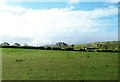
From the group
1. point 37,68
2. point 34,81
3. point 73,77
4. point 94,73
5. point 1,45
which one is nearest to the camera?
point 34,81

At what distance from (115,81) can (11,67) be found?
36.7 ft

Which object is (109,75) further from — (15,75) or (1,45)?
(1,45)

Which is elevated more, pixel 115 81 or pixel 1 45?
pixel 1 45

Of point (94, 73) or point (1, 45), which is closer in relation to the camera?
point (94, 73)

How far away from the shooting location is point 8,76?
2373cm

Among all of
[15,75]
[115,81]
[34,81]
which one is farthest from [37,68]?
[115,81]

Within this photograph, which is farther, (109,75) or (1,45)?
(1,45)

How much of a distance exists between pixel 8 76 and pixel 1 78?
1.08 m

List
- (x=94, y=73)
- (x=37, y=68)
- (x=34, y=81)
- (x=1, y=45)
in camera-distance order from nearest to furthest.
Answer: (x=34, y=81) → (x=94, y=73) → (x=37, y=68) → (x=1, y=45)

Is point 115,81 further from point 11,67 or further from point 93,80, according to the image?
point 11,67

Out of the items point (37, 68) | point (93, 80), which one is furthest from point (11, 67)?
point (93, 80)

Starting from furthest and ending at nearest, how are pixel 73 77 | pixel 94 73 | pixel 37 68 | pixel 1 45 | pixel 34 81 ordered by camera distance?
1. pixel 1 45
2. pixel 37 68
3. pixel 94 73
4. pixel 73 77
5. pixel 34 81

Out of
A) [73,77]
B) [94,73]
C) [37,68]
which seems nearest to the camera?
[73,77]

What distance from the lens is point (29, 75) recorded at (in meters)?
24.3
